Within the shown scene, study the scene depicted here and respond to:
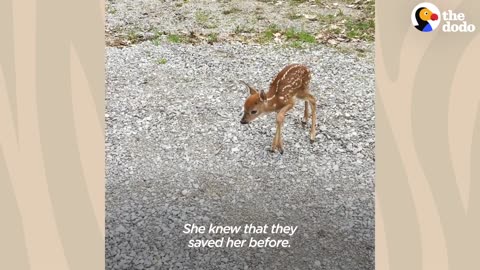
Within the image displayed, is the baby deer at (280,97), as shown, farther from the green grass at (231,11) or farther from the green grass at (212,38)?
the green grass at (231,11)

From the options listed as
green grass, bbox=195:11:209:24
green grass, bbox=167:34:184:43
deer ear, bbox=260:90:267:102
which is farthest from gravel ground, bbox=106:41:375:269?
green grass, bbox=195:11:209:24

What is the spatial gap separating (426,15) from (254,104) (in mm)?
1706

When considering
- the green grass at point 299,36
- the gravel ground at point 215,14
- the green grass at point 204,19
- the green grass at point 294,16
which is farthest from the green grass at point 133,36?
the green grass at point 294,16

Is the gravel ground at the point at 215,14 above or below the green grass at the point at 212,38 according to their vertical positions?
above

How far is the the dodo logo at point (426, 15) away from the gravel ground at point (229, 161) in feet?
5.33

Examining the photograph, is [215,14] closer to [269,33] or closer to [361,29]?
[269,33]

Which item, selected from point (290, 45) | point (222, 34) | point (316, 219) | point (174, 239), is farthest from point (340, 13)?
point (174, 239)

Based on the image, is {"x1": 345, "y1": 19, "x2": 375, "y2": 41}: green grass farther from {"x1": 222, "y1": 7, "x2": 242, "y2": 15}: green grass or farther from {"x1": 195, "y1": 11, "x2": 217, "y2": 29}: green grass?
{"x1": 195, "y1": 11, "x2": 217, "y2": 29}: green grass

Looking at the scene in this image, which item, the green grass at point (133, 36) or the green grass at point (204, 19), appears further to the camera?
the green grass at point (204, 19)

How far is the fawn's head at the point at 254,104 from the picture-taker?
462cm

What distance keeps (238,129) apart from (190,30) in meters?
2.92

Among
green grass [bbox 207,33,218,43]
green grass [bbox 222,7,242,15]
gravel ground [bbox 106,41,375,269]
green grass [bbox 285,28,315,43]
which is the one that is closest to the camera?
gravel ground [bbox 106,41,375,269]

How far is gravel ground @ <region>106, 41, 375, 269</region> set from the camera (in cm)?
392

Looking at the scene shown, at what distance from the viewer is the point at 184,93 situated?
6.09 meters
